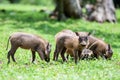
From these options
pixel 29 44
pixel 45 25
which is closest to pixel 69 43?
pixel 29 44

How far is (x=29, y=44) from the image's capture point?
12.9m

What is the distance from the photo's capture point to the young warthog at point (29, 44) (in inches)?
500

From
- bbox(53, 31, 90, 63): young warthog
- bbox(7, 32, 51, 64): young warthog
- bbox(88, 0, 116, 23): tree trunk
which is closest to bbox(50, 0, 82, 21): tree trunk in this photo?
bbox(88, 0, 116, 23): tree trunk

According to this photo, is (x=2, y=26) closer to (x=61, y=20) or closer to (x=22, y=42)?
(x=61, y=20)

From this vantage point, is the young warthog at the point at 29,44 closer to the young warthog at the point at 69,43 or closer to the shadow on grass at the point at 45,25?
the young warthog at the point at 69,43

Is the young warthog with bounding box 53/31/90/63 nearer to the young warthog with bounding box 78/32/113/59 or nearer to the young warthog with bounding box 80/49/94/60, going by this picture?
the young warthog with bounding box 80/49/94/60

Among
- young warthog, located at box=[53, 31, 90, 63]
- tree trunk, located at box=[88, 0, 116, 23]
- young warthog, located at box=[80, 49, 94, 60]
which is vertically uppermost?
young warthog, located at box=[53, 31, 90, 63]

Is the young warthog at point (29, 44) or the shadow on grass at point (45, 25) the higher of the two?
the young warthog at point (29, 44)

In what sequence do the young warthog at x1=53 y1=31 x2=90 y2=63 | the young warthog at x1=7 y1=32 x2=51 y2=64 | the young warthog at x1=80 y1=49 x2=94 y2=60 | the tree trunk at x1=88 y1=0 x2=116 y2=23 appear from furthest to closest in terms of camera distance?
the tree trunk at x1=88 y1=0 x2=116 y2=23
the young warthog at x1=80 y1=49 x2=94 y2=60
the young warthog at x1=53 y1=31 x2=90 y2=63
the young warthog at x1=7 y1=32 x2=51 y2=64

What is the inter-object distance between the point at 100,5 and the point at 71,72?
1794cm

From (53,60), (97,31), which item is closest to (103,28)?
(97,31)

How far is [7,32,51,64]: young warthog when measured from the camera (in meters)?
12.7

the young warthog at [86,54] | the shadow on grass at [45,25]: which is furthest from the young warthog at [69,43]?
the shadow on grass at [45,25]

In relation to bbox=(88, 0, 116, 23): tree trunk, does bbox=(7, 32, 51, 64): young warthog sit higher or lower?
higher
